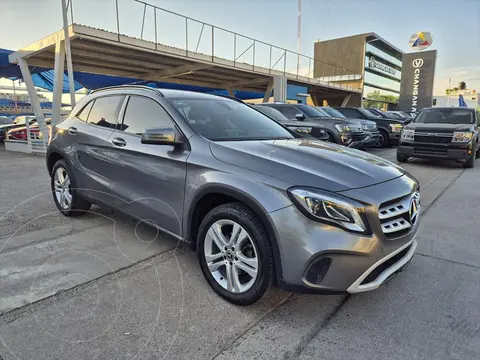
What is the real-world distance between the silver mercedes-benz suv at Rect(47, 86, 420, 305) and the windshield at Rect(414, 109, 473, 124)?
749 centimetres

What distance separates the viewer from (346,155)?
282 centimetres

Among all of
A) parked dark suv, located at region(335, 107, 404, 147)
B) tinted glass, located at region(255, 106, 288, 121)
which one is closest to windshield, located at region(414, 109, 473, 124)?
parked dark suv, located at region(335, 107, 404, 147)

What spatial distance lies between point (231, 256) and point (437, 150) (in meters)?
7.98

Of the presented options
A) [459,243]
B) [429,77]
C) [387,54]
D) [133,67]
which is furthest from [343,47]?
[459,243]

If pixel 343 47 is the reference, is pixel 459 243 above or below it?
below

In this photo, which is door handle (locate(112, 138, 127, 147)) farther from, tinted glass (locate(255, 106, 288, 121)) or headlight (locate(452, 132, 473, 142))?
headlight (locate(452, 132, 473, 142))

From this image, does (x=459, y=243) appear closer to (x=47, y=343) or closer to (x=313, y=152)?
(x=313, y=152)

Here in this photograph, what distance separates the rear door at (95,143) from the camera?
360 cm

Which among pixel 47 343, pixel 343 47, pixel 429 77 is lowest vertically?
pixel 47 343

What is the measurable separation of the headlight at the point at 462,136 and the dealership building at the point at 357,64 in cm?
3382

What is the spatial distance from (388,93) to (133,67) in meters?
50.7

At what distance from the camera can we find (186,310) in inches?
96.4

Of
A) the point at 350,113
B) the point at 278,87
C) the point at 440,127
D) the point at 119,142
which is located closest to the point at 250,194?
the point at 119,142

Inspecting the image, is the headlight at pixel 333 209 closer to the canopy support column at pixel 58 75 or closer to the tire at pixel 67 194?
the tire at pixel 67 194
